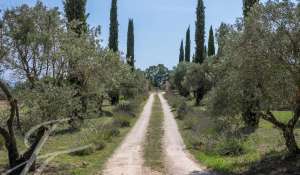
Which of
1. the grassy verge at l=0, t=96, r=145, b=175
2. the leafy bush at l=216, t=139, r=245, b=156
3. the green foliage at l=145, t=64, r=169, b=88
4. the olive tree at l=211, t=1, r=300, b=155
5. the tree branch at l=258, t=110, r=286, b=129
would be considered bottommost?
the grassy verge at l=0, t=96, r=145, b=175

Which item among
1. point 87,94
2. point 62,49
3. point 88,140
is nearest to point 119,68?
point 87,94

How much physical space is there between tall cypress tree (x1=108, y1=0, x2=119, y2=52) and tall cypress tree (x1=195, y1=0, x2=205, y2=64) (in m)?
11.3

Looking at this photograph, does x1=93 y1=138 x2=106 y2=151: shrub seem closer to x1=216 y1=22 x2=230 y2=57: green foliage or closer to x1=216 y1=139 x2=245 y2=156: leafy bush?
x1=216 y1=139 x2=245 y2=156: leafy bush

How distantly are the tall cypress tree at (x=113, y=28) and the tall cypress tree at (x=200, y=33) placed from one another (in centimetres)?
1126

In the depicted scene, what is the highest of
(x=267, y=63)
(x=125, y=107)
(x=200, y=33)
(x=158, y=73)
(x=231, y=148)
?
(x=158, y=73)

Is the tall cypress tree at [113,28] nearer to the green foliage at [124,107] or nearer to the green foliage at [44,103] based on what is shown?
the green foliage at [124,107]

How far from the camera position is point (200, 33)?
55.8m

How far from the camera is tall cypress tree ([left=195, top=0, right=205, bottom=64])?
55.7 m

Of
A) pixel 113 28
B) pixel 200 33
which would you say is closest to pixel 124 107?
pixel 113 28

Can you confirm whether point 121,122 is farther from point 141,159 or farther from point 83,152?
point 141,159

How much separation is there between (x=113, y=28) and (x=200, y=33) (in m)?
12.1

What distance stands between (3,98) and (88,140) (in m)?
9.43

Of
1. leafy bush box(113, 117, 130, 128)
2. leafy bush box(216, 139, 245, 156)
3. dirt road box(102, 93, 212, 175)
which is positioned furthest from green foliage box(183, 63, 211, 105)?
leafy bush box(216, 139, 245, 156)

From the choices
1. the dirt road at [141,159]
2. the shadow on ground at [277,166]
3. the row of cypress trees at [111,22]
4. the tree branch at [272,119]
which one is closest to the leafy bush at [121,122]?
the dirt road at [141,159]
